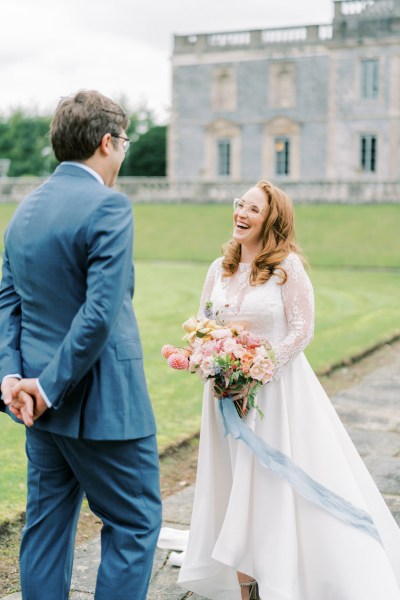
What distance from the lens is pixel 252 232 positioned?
361cm

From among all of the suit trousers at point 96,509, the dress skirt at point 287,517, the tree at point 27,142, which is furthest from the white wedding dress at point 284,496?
the tree at point 27,142

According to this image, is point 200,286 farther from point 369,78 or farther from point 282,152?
point 282,152

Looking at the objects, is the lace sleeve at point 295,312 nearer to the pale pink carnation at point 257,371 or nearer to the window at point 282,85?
the pale pink carnation at point 257,371

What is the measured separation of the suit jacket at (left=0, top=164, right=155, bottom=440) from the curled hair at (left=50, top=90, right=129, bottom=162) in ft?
0.25

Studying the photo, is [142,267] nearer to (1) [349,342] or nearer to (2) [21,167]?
(1) [349,342]

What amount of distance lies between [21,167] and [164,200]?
35.3 m

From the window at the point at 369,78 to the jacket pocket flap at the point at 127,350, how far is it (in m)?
41.8

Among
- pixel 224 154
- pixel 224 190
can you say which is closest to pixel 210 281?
pixel 224 190

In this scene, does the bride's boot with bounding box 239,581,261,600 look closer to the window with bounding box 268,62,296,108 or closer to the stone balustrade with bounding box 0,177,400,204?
the stone balustrade with bounding box 0,177,400,204

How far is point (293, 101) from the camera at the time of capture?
44.0 meters

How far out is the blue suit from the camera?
2582 mm

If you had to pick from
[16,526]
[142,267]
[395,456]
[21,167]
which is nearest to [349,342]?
[395,456]

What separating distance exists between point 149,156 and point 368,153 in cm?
2099

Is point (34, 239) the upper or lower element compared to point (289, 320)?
upper
